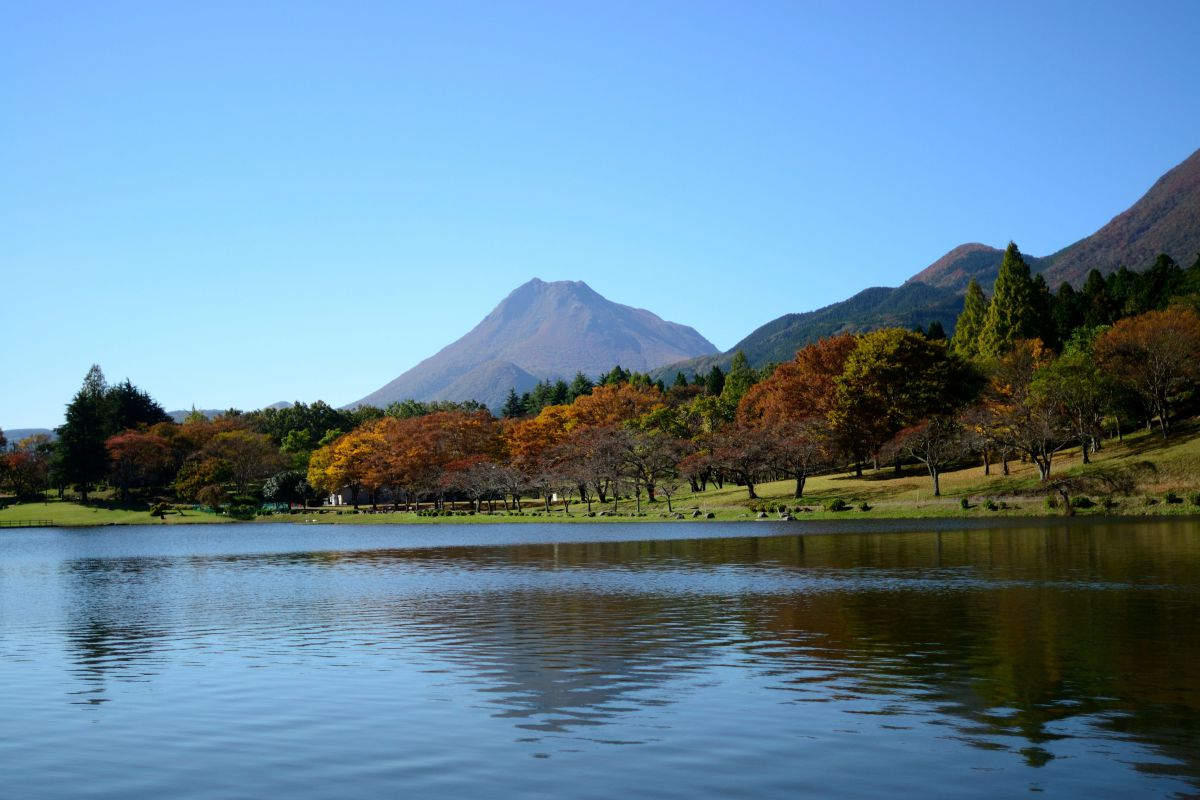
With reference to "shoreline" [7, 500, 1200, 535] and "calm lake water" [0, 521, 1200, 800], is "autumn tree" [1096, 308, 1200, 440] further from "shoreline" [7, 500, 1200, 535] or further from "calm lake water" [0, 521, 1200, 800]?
"calm lake water" [0, 521, 1200, 800]

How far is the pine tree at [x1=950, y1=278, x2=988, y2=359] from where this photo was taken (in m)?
117

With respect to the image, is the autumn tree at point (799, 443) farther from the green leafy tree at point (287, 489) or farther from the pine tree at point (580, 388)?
the pine tree at point (580, 388)

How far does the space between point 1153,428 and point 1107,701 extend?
3343 inches

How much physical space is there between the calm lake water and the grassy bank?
100.0 feet

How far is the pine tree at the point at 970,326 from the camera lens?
383 feet

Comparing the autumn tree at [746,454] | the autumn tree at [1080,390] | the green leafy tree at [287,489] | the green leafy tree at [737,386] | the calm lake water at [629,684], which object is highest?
the green leafy tree at [737,386]

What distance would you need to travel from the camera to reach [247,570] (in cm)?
5147

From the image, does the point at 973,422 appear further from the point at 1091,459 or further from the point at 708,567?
the point at 708,567

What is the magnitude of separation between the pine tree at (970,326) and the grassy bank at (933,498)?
23507mm

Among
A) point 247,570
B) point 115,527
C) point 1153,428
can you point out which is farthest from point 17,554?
point 1153,428

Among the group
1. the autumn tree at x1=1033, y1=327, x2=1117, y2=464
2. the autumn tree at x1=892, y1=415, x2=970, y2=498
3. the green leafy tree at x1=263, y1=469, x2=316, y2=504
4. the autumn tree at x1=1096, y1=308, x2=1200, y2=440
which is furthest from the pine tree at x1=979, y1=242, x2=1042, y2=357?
the green leafy tree at x1=263, y1=469, x2=316, y2=504

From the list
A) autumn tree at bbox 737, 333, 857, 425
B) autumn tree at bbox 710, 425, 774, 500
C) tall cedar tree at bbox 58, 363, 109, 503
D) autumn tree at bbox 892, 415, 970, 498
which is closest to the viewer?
autumn tree at bbox 892, 415, 970, 498

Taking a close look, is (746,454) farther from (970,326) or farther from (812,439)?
(970,326)

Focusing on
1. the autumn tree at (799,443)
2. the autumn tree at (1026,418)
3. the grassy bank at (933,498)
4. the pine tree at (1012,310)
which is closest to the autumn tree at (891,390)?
the autumn tree at (799,443)
